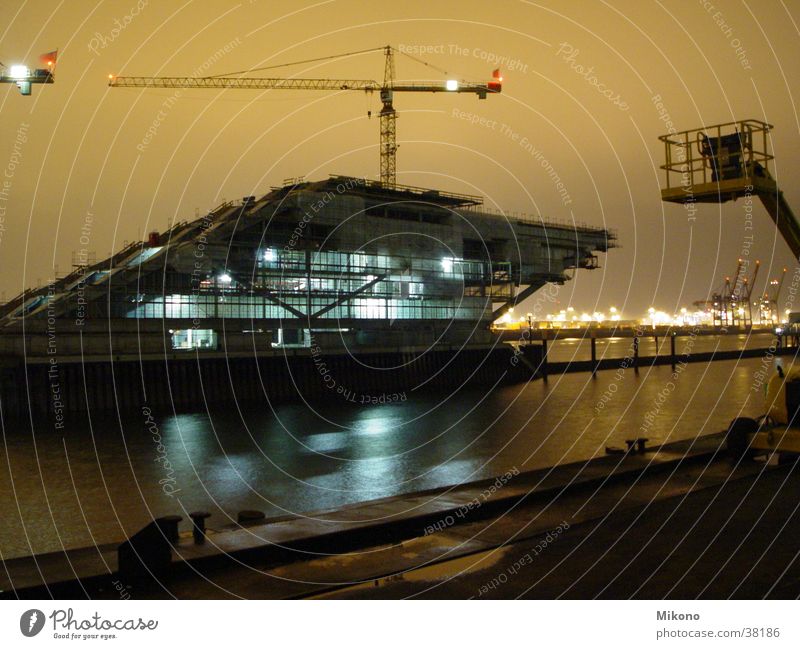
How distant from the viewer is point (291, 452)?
25.9 m

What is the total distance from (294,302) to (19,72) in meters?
31.0

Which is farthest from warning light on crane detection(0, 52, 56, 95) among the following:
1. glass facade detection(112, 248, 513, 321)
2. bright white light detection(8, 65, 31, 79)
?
glass facade detection(112, 248, 513, 321)

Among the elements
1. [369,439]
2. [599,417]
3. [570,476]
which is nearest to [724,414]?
[599,417]

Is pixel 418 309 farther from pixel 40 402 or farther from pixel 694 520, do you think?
pixel 694 520

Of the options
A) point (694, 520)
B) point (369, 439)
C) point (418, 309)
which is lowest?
point (369, 439)

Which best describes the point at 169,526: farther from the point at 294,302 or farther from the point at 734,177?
the point at 294,302

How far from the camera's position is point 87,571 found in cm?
830

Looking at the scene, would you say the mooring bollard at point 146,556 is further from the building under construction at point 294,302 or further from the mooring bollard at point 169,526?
the building under construction at point 294,302

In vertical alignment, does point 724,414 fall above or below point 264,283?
below

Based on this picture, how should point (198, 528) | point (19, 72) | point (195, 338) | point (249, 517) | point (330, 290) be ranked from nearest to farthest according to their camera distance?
point (198, 528) < point (249, 517) < point (19, 72) < point (195, 338) < point (330, 290)

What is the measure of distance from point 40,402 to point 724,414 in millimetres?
32284

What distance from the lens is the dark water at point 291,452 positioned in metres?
17.4

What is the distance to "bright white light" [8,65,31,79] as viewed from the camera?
20.1 m

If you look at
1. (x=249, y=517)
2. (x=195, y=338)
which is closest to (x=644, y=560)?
(x=249, y=517)
